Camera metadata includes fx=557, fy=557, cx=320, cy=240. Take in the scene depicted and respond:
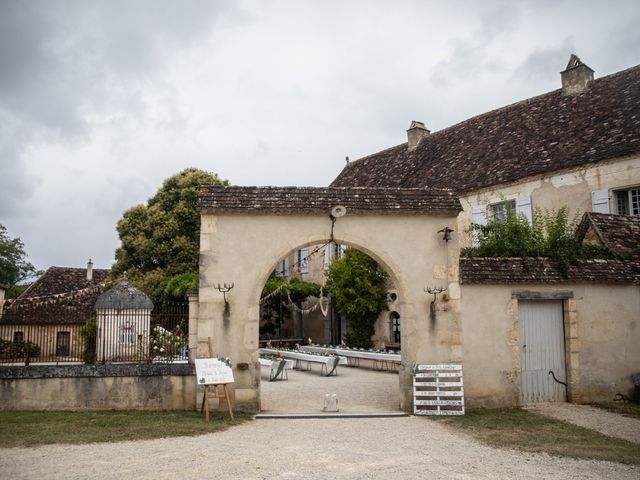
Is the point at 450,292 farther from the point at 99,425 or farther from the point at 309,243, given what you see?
the point at 99,425

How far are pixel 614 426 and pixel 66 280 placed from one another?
29186 mm

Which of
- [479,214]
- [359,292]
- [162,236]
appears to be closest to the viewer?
[479,214]

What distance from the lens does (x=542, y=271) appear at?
1048 cm

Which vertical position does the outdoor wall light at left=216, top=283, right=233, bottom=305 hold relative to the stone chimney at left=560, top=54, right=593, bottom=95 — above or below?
below

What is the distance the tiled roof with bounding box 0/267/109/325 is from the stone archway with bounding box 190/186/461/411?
9.80 m

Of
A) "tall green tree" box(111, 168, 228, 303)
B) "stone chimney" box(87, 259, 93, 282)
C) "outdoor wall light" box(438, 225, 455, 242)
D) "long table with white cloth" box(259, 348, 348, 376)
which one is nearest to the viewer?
"outdoor wall light" box(438, 225, 455, 242)

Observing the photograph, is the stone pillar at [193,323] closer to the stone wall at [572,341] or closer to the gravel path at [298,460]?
the gravel path at [298,460]

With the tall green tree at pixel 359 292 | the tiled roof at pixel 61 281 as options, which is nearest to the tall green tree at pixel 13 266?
the tiled roof at pixel 61 281

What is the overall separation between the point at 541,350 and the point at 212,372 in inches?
241

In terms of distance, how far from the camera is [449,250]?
10.1 metres

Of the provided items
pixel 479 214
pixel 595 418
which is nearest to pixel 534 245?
pixel 595 418

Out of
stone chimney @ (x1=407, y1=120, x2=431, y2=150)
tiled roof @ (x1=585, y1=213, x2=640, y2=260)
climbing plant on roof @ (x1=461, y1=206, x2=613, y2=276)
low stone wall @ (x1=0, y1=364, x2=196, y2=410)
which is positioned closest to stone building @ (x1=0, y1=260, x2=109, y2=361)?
low stone wall @ (x1=0, y1=364, x2=196, y2=410)

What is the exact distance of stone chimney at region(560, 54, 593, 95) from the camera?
1831 cm

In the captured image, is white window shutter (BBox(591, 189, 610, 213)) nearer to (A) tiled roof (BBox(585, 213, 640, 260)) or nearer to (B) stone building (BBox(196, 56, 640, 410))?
(A) tiled roof (BBox(585, 213, 640, 260))
